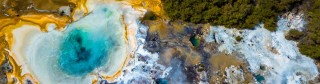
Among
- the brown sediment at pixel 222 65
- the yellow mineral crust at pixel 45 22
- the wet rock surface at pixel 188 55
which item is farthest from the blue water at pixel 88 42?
the brown sediment at pixel 222 65

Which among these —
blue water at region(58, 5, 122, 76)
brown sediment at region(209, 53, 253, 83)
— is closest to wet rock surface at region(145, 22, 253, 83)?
brown sediment at region(209, 53, 253, 83)

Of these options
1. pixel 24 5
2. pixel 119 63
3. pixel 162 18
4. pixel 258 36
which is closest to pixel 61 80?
pixel 119 63

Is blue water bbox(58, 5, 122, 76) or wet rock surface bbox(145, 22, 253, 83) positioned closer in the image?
wet rock surface bbox(145, 22, 253, 83)

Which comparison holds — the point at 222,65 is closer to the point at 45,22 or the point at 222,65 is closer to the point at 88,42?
the point at 88,42

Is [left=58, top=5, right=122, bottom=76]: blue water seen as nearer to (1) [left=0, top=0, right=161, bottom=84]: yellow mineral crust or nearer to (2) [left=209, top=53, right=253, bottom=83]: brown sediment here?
(1) [left=0, top=0, right=161, bottom=84]: yellow mineral crust

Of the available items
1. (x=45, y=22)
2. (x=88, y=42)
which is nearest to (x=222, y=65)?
(x=88, y=42)

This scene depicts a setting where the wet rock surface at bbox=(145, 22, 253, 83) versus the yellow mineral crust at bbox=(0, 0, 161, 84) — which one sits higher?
the yellow mineral crust at bbox=(0, 0, 161, 84)

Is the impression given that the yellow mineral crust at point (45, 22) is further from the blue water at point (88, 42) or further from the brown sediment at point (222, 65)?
the brown sediment at point (222, 65)

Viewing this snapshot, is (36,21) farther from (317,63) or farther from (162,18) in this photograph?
(317,63)
